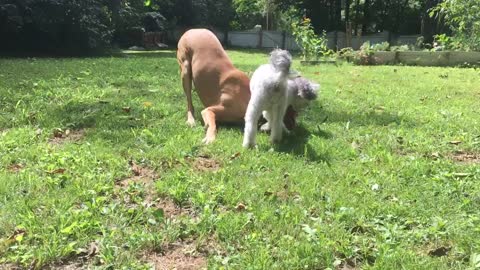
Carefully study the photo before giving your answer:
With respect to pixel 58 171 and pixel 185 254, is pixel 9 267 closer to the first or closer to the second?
pixel 185 254

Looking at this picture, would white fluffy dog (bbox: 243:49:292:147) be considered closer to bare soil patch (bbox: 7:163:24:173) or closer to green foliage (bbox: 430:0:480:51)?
bare soil patch (bbox: 7:163:24:173)

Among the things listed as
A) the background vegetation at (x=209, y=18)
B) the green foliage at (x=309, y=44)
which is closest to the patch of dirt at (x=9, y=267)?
the background vegetation at (x=209, y=18)

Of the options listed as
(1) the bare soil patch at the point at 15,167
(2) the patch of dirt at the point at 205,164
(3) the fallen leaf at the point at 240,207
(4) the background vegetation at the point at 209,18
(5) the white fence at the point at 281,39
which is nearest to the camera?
→ (3) the fallen leaf at the point at 240,207

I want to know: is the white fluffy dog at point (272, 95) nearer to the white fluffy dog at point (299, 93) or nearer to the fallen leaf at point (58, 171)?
the white fluffy dog at point (299, 93)

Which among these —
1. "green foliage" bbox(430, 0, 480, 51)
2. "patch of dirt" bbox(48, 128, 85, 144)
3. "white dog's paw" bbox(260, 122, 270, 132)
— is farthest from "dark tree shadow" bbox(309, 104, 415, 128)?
"green foliage" bbox(430, 0, 480, 51)

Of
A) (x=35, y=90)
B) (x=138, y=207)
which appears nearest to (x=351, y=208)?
(x=138, y=207)

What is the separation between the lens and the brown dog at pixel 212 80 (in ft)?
19.1

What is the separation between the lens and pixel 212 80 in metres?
5.99

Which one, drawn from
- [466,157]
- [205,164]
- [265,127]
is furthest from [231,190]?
[466,157]

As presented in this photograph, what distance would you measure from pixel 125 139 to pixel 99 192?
1.51 meters

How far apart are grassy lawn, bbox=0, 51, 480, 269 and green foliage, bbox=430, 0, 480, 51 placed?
269 inches

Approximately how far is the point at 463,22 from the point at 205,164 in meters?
11.2

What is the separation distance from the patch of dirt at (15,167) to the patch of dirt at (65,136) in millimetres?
799

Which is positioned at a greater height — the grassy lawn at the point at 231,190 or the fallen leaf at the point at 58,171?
the fallen leaf at the point at 58,171
